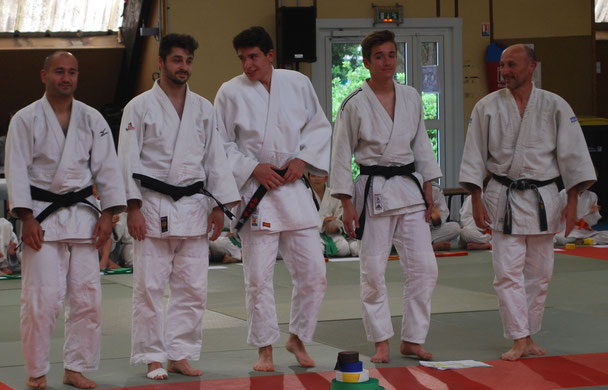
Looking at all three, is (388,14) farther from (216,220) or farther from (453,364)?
(453,364)

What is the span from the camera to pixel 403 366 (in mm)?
4469

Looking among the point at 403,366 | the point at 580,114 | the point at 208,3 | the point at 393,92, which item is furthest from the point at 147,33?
the point at 403,366

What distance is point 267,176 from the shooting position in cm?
455

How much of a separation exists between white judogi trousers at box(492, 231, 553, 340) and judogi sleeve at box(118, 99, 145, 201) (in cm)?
182

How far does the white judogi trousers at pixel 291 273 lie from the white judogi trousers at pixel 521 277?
914 mm

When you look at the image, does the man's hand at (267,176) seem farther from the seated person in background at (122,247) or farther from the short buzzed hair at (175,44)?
the seated person in background at (122,247)

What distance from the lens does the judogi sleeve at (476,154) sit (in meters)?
4.84

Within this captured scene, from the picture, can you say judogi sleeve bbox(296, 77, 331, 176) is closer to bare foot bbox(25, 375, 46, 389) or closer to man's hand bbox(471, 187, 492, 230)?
man's hand bbox(471, 187, 492, 230)

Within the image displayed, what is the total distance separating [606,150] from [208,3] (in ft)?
17.8

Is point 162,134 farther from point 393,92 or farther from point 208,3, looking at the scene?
point 208,3

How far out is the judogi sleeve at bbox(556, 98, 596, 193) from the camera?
15.6 feet

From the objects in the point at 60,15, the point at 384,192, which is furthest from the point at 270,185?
the point at 60,15

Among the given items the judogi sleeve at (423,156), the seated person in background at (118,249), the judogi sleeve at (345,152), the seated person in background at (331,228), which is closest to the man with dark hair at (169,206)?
the judogi sleeve at (345,152)

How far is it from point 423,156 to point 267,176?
87 cm
